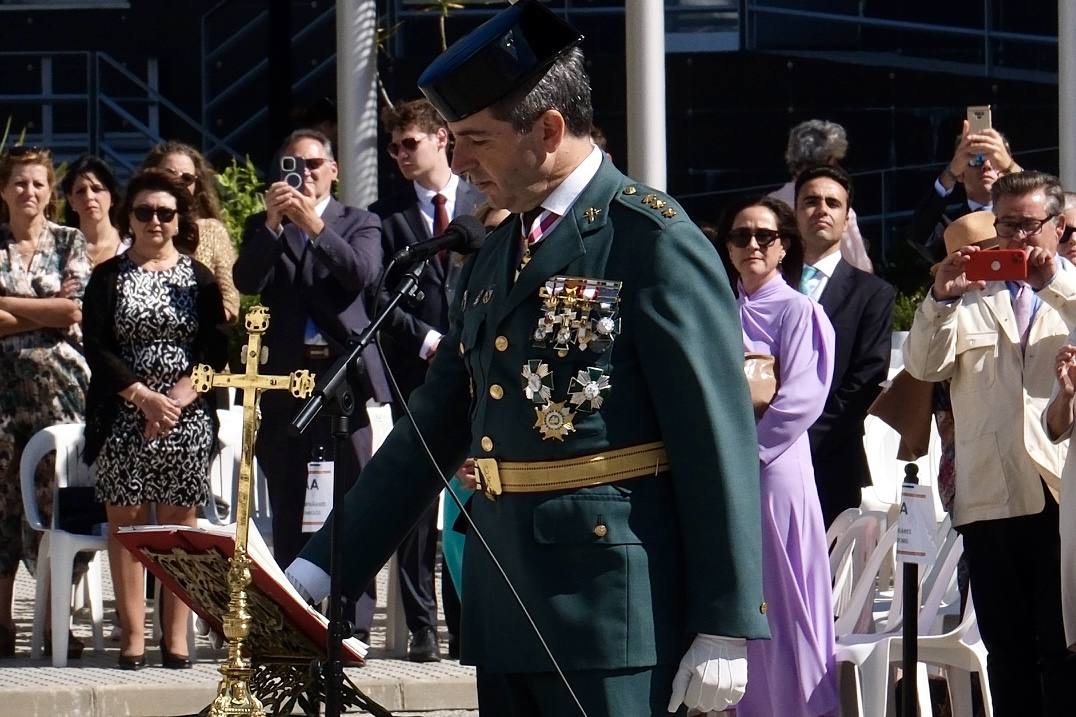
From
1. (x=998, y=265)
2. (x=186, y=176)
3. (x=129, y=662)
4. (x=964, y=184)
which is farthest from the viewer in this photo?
(x=186, y=176)

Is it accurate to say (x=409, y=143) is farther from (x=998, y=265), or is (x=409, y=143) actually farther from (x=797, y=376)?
(x=998, y=265)

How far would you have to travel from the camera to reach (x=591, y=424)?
409cm

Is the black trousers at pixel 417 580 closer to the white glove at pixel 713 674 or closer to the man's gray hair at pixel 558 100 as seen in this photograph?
the man's gray hair at pixel 558 100

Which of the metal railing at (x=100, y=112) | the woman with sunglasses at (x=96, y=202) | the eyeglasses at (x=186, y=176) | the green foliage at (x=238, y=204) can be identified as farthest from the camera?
the metal railing at (x=100, y=112)

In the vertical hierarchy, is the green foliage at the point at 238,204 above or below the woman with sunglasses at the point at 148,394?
above

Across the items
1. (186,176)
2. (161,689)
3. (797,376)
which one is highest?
(186,176)

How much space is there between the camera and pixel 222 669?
4934 millimetres

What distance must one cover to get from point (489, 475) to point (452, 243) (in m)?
0.67

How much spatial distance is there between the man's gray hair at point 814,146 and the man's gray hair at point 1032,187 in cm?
337

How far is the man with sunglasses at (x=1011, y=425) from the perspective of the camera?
6.35 meters

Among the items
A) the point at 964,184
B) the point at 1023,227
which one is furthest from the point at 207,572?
the point at 964,184

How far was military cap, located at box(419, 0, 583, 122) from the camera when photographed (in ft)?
13.5

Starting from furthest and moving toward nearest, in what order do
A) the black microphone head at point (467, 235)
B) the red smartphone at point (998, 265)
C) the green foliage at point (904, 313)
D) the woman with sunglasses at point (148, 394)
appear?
1. the green foliage at point (904, 313)
2. the woman with sunglasses at point (148, 394)
3. the red smartphone at point (998, 265)
4. the black microphone head at point (467, 235)

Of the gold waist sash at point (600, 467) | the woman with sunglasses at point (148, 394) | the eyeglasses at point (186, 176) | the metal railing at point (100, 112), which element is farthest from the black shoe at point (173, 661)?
the metal railing at point (100, 112)
